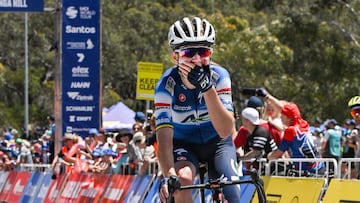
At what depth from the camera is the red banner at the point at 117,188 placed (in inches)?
617

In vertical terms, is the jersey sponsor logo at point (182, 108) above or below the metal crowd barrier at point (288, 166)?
above

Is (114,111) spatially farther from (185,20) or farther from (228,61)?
(185,20)

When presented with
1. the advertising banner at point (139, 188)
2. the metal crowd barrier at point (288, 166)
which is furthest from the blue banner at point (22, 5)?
the metal crowd barrier at point (288, 166)

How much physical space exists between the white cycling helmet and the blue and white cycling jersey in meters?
0.31

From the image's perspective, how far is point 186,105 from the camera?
24.9ft

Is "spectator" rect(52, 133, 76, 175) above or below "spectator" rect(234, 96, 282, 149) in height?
below

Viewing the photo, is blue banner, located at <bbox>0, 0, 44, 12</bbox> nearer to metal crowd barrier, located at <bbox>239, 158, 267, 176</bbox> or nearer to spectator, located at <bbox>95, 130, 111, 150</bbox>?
spectator, located at <bbox>95, 130, 111, 150</bbox>

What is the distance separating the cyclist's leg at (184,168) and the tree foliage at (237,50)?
1622 cm

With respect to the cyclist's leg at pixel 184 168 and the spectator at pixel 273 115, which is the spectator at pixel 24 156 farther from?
the cyclist's leg at pixel 184 168

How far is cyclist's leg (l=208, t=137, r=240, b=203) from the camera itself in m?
7.24

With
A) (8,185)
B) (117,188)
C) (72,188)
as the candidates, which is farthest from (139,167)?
(8,185)

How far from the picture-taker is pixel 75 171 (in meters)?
19.3

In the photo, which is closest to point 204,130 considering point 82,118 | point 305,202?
point 305,202

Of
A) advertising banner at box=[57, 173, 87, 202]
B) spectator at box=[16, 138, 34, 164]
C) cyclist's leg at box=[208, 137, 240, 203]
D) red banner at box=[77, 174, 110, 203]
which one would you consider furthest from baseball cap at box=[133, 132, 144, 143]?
spectator at box=[16, 138, 34, 164]
